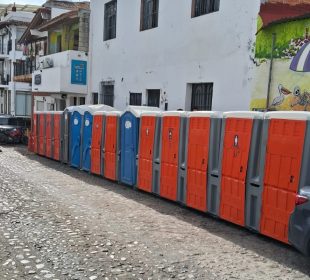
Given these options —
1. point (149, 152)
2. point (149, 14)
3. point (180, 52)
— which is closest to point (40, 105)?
point (149, 14)

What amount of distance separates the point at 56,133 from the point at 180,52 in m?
5.27

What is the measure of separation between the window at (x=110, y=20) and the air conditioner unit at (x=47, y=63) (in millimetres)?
5334

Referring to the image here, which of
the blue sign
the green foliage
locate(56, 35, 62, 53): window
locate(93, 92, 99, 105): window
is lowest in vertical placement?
locate(93, 92, 99, 105): window

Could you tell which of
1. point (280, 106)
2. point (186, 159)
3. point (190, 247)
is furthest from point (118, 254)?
point (280, 106)

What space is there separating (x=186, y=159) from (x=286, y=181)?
2.62 m

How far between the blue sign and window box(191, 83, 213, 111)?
8.70 meters

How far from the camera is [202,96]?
13398 mm

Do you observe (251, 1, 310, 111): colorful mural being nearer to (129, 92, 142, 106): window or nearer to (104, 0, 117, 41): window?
(129, 92, 142, 106): window

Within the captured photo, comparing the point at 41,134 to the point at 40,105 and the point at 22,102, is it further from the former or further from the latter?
the point at 22,102

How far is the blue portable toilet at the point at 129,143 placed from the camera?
10070 mm

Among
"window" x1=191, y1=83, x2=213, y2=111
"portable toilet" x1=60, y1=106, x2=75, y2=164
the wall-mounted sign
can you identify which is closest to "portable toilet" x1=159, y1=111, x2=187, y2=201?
"window" x1=191, y1=83, x2=213, y2=111

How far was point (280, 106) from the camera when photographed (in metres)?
10.1

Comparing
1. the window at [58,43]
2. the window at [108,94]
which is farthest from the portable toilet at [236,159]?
the window at [58,43]

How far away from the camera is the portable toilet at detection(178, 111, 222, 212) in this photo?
7453mm
